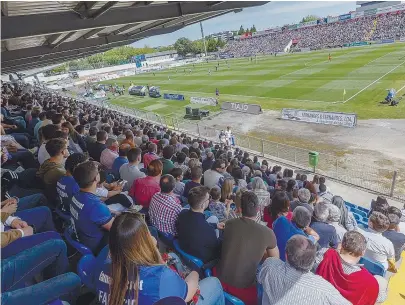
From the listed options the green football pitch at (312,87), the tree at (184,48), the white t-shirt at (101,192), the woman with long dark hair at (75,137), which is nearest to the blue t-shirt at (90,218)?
the white t-shirt at (101,192)

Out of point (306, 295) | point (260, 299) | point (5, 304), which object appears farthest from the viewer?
point (260, 299)

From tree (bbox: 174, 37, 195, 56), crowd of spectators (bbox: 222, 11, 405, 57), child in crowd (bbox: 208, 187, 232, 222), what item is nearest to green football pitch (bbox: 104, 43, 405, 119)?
child in crowd (bbox: 208, 187, 232, 222)

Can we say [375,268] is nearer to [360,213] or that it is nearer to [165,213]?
[165,213]

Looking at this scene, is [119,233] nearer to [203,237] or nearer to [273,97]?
[203,237]

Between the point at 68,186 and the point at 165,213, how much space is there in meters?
1.39

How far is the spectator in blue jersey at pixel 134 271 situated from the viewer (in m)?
2.17

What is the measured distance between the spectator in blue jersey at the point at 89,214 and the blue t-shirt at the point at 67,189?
17.7 inches

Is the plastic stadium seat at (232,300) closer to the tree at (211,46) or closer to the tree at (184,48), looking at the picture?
the tree at (184,48)

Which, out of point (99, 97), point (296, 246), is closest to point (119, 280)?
point (296, 246)

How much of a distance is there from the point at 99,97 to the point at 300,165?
120 ft

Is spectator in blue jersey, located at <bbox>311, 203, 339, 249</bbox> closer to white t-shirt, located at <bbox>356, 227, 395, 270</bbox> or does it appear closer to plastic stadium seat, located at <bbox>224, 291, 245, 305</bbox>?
white t-shirt, located at <bbox>356, 227, 395, 270</bbox>

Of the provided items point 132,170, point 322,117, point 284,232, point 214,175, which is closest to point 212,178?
point 214,175

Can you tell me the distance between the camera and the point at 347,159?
1466cm

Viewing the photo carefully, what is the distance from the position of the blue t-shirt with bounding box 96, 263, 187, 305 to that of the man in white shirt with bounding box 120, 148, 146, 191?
356cm
